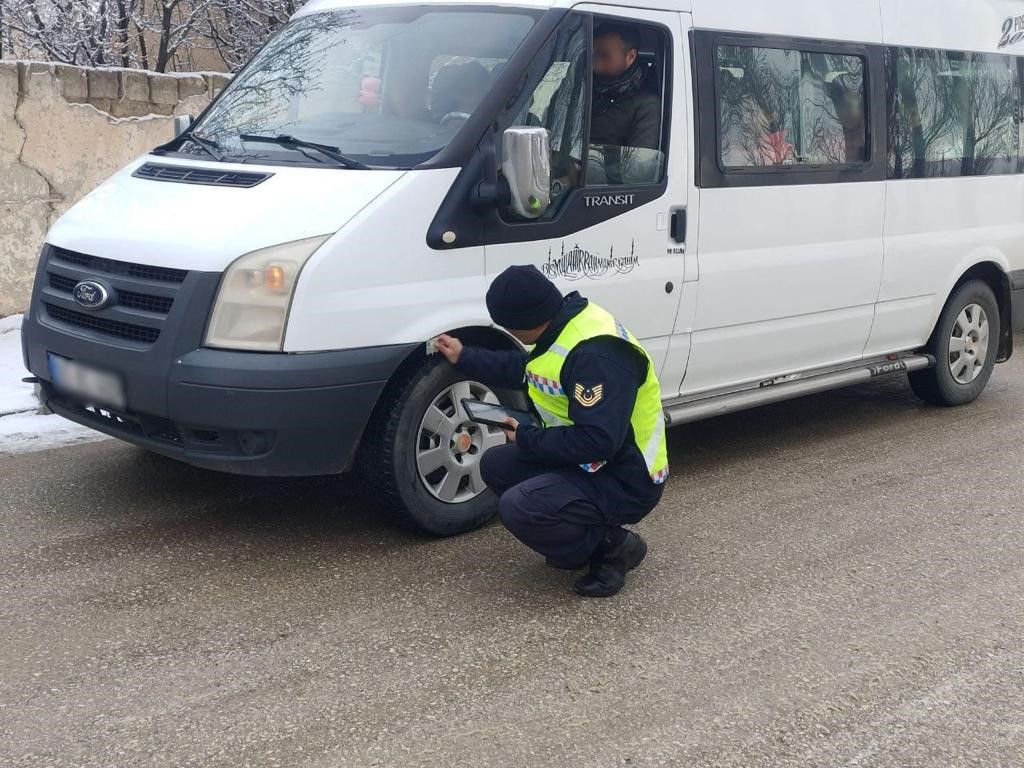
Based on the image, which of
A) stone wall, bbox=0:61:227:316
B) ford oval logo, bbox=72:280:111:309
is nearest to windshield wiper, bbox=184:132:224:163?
ford oval logo, bbox=72:280:111:309

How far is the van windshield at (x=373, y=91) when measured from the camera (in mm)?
5043

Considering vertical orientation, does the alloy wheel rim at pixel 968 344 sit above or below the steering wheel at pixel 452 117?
below

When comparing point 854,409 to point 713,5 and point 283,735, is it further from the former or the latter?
point 283,735

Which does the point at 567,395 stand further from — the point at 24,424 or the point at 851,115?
the point at 24,424

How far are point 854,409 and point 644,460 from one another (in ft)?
12.4

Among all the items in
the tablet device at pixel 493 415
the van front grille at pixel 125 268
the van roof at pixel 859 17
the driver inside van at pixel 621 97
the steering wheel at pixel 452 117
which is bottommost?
the tablet device at pixel 493 415

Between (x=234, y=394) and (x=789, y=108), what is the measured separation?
344 centimetres

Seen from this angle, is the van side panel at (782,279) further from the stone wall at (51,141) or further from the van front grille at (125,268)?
the stone wall at (51,141)

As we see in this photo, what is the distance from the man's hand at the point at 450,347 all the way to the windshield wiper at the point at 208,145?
126 cm

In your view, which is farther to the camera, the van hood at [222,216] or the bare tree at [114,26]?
the bare tree at [114,26]

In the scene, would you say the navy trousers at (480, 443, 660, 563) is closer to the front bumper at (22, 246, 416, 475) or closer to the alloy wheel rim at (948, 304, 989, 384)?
the front bumper at (22, 246, 416, 475)

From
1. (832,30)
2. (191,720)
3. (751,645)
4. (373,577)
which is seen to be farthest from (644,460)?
(832,30)

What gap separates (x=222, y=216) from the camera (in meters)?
4.66

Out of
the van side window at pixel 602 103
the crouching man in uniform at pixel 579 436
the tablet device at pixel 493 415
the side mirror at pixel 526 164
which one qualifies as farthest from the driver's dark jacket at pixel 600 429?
the van side window at pixel 602 103
